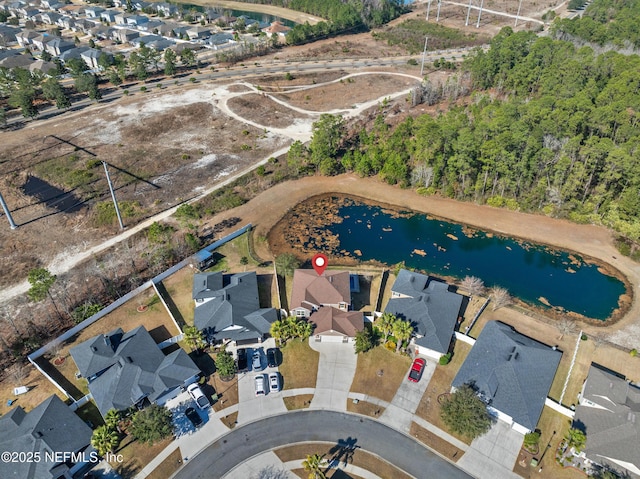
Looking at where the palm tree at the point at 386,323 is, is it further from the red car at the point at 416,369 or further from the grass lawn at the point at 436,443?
the grass lawn at the point at 436,443

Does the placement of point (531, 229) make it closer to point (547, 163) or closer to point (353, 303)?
point (547, 163)

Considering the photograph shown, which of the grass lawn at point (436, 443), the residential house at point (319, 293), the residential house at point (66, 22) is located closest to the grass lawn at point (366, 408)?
the grass lawn at point (436, 443)

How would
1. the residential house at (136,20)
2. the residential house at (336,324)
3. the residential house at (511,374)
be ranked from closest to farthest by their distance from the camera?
the residential house at (511,374) < the residential house at (336,324) < the residential house at (136,20)

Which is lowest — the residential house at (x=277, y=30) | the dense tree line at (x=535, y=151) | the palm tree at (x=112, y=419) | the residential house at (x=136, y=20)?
the palm tree at (x=112, y=419)

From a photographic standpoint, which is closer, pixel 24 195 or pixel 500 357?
pixel 500 357

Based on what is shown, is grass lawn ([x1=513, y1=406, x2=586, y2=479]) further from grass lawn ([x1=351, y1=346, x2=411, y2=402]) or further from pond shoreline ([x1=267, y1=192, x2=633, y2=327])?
pond shoreline ([x1=267, y1=192, x2=633, y2=327])

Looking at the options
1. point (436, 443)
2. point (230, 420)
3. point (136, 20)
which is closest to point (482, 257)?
point (436, 443)

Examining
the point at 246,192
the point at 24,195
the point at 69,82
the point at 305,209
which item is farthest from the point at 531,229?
the point at 69,82
